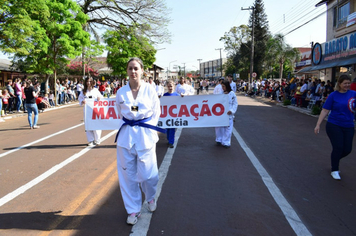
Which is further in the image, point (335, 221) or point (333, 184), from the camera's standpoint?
point (333, 184)

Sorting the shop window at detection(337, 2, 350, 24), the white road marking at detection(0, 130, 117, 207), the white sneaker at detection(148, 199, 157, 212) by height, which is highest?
the shop window at detection(337, 2, 350, 24)

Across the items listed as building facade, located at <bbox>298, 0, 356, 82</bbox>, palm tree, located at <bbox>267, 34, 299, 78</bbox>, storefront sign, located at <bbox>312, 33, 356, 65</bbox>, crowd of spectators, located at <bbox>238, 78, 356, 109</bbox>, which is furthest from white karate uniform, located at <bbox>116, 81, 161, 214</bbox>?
palm tree, located at <bbox>267, 34, 299, 78</bbox>

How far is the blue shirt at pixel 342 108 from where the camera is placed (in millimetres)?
→ 5820

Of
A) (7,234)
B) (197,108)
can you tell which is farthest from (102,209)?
(197,108)

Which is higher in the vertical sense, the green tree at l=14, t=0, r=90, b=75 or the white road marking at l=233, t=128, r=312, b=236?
the green tree at l=14, t=0, r=90, b=75

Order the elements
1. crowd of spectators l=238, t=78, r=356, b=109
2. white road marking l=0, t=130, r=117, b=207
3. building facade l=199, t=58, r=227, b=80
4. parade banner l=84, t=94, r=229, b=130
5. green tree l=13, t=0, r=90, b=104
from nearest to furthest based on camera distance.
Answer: white road marking l=0, t=130, r=117, b=207 < parade banner l=84, t=94, r=229, b=130 < crowd of spectators l=238, t=78, r=356, b=109 < green tree l=13, t=0, r=90, b=104 < building facade l=199, t=58, r=227, b=80

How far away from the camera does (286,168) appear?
6.50m

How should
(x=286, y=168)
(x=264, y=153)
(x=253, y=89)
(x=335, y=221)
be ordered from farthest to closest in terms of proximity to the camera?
(x=253, y=89) < (x=264, y=153) < (x=286, y=168) < (x=335, y=221)

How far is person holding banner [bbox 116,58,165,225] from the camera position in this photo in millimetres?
3916

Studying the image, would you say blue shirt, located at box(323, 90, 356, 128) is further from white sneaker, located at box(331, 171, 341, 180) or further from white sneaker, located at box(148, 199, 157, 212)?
white sneaker, located at box(148, 199, 157, 212)

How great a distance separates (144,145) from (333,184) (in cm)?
363

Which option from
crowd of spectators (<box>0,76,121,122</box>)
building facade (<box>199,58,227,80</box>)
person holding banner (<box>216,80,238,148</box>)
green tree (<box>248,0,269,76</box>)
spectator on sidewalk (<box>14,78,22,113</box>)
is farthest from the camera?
building facade (<box>199,58,227,80</box>)

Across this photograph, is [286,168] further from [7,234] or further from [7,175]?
[7,175]

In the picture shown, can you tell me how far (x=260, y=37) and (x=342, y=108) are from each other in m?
59.8
